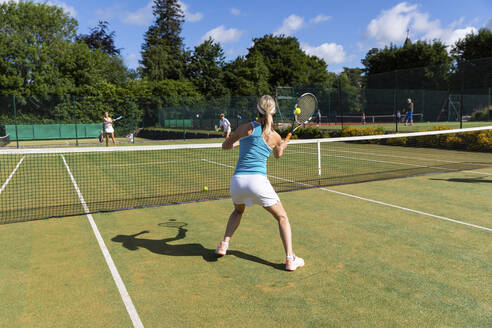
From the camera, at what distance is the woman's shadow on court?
14.9ft

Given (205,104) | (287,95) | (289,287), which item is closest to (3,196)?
(289,287)

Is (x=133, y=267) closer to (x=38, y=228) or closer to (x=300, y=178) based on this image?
(x=38, y=228)

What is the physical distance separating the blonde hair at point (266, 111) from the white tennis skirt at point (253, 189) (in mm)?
478

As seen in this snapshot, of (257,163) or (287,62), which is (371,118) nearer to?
(257,163)

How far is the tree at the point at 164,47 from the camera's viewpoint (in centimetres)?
6322

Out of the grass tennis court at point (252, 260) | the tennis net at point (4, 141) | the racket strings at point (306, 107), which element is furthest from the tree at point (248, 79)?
the racket strings at point (306, 107)

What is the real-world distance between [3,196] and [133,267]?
19.0ft

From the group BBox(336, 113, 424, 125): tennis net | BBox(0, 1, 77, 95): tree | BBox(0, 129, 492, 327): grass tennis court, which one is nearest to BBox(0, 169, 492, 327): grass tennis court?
BBox(0, 129, 492, 327): grass tennis court

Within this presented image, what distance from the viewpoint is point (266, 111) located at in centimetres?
379

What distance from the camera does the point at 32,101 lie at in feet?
90.7

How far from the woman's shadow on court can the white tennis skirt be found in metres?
0.85

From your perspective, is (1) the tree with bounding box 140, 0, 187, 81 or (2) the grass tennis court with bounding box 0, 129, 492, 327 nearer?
(2) the grass tennis court with bounding box 0, 129, 492, 327

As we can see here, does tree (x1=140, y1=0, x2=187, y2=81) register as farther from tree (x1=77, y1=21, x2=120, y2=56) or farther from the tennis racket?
the tennis racket

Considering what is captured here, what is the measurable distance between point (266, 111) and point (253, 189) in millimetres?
787
